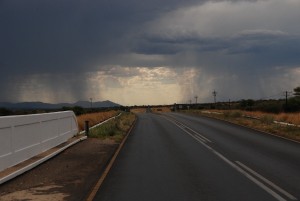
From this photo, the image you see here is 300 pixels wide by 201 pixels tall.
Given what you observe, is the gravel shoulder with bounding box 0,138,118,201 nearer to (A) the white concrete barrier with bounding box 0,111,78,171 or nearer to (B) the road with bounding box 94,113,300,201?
(B) the road with bounding box 94,113,300,201

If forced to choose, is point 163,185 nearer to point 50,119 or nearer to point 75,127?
point 50,119

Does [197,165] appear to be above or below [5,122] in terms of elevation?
below

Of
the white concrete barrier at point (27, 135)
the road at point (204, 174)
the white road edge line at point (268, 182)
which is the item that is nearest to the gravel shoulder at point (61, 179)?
the road at point (204, 174)

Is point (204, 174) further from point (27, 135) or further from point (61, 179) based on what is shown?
point (27, 135)

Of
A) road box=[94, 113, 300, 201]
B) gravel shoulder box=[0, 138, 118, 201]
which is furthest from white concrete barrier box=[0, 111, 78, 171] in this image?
road box=[94, 113, 300, 201]

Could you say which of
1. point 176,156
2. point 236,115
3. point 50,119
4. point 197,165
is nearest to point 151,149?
point 176,156

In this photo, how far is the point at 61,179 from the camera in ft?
40.6

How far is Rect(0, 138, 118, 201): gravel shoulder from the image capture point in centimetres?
1019

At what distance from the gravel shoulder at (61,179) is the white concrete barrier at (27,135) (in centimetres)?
68

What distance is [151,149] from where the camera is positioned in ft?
65.8

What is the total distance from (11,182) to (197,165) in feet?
18.3

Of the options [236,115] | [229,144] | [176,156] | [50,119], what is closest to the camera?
[176,156]

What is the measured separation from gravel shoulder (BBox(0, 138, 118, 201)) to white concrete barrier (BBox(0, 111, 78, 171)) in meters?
0.68

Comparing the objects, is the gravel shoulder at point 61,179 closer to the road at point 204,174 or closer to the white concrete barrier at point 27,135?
the road at point 204,174
